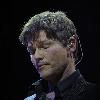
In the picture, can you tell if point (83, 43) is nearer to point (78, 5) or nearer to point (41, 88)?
point (78, 5)

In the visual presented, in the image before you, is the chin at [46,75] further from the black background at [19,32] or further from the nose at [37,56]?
the black background at [19,32]

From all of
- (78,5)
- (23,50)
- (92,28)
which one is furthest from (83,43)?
(23,50)

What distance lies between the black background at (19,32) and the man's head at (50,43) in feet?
4.14

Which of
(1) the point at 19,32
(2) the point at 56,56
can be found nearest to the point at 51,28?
(2) the point at 56,56

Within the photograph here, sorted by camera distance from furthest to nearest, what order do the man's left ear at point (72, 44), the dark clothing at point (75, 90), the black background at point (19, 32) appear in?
the black background at point (19, 32), the man's left ear at point (72, 44), the dark clothing at point (75, 90)

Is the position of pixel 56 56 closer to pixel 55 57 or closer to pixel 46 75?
pixel 55 57

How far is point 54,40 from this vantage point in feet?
6.37

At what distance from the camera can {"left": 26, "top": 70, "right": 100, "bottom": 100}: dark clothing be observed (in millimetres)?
1851

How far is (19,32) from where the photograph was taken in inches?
131

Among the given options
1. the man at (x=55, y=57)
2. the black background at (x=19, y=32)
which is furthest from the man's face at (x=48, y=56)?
Answer: the black background at (x=19, y=32)

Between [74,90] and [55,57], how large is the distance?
0.21m

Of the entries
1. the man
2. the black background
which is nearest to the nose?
the man

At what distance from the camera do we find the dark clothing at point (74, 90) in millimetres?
1851

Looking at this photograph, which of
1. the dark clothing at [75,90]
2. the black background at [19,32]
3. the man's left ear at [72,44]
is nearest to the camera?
the dark clothing at [75,90]
